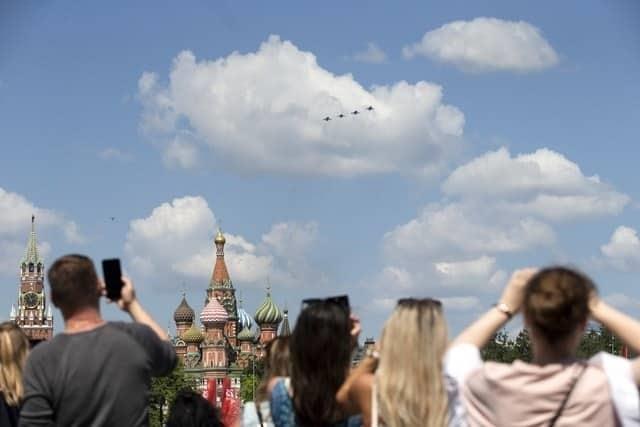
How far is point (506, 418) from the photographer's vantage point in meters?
5.16

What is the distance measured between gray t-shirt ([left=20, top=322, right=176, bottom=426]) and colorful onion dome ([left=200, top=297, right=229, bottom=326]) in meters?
117

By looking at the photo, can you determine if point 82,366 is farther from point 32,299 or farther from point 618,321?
point 32,299

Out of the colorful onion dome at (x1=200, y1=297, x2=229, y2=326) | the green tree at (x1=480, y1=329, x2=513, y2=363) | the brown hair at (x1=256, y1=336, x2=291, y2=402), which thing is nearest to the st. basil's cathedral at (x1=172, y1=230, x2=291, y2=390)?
the colorful onion dome at (x1=200, y1=297, x2=229, y2=326)

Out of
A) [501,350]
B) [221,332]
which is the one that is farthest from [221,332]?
[501,350]

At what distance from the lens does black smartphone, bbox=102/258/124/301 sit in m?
6.24

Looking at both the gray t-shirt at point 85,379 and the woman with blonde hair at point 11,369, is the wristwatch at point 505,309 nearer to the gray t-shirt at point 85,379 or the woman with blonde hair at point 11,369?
the gray t-shirt at point 85,379

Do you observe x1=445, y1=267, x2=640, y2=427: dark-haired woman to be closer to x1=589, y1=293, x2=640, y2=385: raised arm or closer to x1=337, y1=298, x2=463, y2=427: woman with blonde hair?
x1=589, y1=293, x2=640, y2=385: raised arm

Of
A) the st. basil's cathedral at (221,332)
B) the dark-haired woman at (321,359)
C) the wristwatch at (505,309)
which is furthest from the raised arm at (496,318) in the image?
the st. basil's cathedral at (221,332)

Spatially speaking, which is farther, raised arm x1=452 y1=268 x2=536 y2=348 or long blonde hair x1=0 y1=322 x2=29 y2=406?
long blonde hair x1=0 y1=322 x2=29 y2=406

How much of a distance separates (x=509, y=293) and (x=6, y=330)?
3.03 metres

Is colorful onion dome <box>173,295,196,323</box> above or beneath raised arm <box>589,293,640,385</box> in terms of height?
above

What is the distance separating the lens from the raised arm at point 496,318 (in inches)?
217

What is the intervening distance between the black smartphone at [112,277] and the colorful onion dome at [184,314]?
417ft

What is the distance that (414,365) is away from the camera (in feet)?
19.5
